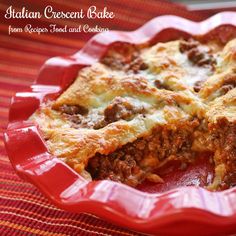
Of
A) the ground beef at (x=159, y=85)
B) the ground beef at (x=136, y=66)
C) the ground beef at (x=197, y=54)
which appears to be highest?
the ground beef at (x=197, y=54)

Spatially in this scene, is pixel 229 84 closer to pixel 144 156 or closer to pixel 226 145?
pixel 226 145

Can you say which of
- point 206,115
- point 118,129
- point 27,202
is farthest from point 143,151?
point 27,202

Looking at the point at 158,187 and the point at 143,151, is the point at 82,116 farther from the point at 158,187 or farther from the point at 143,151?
the point at 158,187

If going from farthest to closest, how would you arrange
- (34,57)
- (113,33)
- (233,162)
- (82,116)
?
(34,57) → (113,33) → (82,116) → (233,162)

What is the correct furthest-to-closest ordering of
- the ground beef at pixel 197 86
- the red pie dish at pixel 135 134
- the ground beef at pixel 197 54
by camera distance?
the ground beef at pixel 197 54, the ground beef at pixel 197 86, the red pie dish at pixel 135 134

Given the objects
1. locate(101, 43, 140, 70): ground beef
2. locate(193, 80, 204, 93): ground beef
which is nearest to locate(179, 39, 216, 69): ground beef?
locate(193, 80, 204, 93): ground beef

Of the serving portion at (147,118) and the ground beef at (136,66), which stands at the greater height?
the ground beef at (136,66)

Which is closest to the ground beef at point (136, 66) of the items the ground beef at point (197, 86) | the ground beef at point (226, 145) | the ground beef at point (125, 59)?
the ground beef at point (125, 59)

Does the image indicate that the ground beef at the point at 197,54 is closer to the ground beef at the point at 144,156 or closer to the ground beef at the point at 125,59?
the ground beef at the point at 125,59

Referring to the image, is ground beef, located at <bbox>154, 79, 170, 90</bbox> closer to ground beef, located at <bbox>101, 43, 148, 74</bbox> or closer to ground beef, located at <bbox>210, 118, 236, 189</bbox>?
ground beef, located at <bbox>101, 43, 148, 74</bbox>
